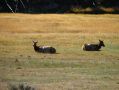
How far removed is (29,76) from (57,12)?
40937 millimetres

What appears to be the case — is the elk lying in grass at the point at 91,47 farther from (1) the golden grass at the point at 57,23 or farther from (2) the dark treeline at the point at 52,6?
(2) the dark treeline at the point at 52,6

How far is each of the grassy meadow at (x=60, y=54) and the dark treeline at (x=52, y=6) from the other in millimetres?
2915

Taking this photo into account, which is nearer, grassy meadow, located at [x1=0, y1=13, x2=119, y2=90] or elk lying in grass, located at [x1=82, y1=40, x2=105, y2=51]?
grassy meadow, located at [x1=0, y1=13, x2=119, y2=90]

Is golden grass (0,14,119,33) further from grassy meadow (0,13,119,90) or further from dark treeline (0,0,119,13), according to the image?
dark treeline (0,0,119,13)

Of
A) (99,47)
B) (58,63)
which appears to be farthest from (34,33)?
(58,63)

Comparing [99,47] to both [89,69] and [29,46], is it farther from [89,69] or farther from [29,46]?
[89,69]

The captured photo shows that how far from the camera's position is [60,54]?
34.2m

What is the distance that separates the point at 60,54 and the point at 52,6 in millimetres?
33179

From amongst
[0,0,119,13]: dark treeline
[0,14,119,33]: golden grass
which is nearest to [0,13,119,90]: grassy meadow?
[0,14,119,33]: golden grass

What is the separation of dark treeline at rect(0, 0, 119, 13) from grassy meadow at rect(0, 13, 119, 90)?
2915mm

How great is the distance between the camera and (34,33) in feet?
172

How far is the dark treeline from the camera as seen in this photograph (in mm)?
66000

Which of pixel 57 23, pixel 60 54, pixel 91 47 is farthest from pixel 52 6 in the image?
pixel 60 54

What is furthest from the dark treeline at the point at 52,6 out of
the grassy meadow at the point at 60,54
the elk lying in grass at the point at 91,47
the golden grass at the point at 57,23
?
the elk lying in grass at the point at 91,47
